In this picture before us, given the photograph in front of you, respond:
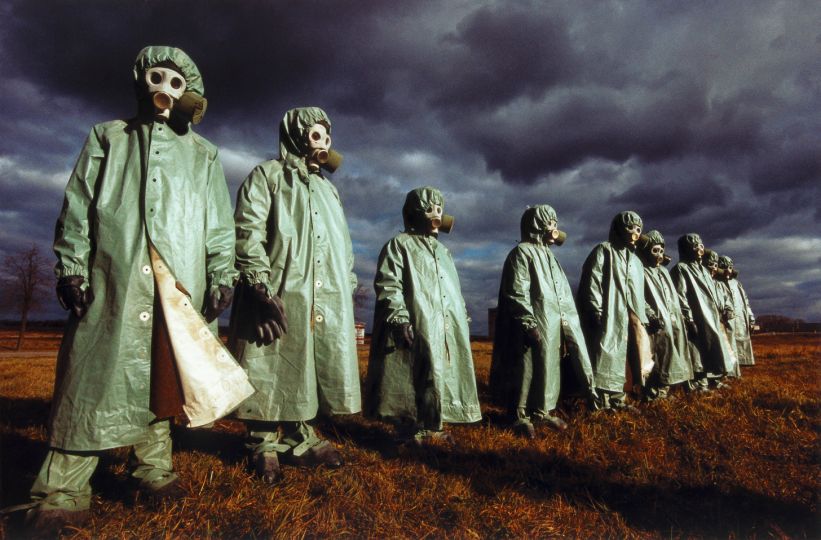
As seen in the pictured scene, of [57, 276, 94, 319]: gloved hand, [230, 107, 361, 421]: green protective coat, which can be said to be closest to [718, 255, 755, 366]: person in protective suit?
[230, 107, 361, 421]: green protective coat

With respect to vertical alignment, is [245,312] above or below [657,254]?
below

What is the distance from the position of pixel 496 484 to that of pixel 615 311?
4.35 m

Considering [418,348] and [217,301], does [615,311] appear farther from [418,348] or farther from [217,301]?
[217,301]

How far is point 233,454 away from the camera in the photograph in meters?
4.55

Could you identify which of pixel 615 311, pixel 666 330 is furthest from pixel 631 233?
pixel 666 330

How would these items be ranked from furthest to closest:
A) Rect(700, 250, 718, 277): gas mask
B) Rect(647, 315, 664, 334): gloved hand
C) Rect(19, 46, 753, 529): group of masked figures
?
1. Rect(700, 250, 718, 277): gas mask
2. Rect(647, 315, 664, 334): gloved hand
3. Rect(19, 46, 753, 529): group of masked figures

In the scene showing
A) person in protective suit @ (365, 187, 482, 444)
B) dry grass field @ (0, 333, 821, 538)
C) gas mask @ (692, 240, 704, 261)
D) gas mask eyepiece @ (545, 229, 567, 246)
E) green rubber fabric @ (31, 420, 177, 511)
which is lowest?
dry grass field @ (0, 333, 821, 538)

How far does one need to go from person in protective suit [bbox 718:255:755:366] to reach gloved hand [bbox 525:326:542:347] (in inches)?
336

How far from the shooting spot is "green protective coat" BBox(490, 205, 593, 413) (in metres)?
6.12

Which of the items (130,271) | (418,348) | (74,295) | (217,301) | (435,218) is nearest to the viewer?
(74,295)

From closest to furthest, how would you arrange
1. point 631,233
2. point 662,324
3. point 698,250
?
1. point 631,233
2. point 662,324
3. point 698,250

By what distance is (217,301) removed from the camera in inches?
138

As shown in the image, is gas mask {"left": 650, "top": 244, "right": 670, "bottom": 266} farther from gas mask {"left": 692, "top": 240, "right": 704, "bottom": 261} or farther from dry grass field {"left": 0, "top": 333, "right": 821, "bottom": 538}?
dry grass field {"left": 0, "top": 333, "right": 821, "bottom": 538}

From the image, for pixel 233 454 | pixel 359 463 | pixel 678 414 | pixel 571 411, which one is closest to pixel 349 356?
pixel 359 463
